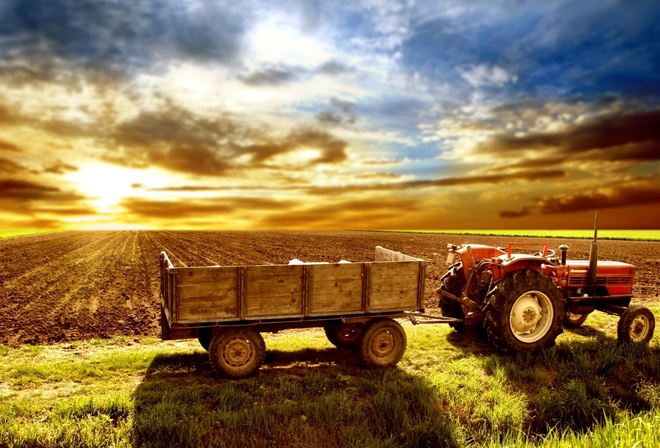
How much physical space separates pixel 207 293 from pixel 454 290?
4.98 metres

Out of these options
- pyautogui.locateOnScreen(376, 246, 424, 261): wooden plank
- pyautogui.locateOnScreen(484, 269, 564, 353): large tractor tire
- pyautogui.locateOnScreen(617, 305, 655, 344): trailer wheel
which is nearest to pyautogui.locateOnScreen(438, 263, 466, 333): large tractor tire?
pyautogui.locateOnScreen(484, 269, 564, 353): large tractor tire

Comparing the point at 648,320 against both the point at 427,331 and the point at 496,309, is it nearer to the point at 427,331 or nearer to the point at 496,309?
the point at 496,309

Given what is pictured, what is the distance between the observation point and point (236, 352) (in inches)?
268

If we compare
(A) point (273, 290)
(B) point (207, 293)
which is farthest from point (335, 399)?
(B) point (207, 293)

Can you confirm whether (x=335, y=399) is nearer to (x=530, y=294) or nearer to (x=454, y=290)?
(x=454, y=290)

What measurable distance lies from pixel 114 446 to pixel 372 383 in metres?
3.37

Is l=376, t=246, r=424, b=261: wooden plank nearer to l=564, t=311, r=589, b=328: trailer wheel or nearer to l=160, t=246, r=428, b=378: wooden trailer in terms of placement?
l=160, t=246, r=428, b=378: wooden trailer

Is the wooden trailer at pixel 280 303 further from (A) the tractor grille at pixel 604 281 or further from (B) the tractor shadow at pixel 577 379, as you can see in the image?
(A) the tractor grille at pixel 604 281

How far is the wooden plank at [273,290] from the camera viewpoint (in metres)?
6.82

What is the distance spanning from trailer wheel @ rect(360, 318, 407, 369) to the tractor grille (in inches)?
164

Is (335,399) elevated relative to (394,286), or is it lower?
lower

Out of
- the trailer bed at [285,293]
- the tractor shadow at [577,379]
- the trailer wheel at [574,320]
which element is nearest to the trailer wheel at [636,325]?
the tractor shadow at [577,379]

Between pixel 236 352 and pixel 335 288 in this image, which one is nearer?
pixel 236 352

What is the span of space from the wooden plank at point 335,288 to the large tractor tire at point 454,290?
271 cm
